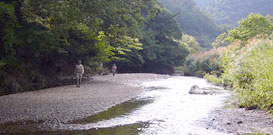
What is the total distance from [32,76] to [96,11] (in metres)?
6.16

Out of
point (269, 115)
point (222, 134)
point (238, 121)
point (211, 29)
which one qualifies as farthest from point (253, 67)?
point (211, 29)

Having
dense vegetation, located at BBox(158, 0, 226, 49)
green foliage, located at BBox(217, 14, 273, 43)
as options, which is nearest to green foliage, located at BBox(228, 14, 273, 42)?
green foliage, located at BBox(217, 14, 273, 43)

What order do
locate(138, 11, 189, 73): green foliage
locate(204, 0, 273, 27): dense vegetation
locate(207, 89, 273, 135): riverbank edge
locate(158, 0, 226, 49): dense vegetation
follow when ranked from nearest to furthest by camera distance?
locate(207, 89, 273, 135): riverbank edge
locate(138, 11, 189, 73): green foliage
locate(158, 0, 226, 49): dense vegetation
locate(204, 0, 273, 27): dense vegetation

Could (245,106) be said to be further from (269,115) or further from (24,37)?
(24,37)

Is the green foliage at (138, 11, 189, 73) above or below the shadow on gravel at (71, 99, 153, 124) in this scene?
above

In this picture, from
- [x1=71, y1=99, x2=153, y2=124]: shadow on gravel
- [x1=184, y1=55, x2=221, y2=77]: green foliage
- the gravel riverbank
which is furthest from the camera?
[x1=184, y1=55, x2=221, y2=77]: green foliage

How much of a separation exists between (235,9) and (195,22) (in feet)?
56.2

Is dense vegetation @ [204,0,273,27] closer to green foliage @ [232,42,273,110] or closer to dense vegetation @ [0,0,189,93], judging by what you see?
dense vegetation @ [0,0,189,93]

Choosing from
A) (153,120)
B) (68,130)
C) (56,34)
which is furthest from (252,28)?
(68,130)

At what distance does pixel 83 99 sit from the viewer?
13547 millimetres

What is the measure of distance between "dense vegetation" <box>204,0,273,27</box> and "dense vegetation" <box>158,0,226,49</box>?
9932 mm

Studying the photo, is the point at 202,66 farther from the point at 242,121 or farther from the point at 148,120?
the point at 148,120

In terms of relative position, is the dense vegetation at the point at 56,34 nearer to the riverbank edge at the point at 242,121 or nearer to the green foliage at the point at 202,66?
the riverbank edge at the point at 242,121

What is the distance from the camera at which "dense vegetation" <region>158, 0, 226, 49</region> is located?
3297 inches
